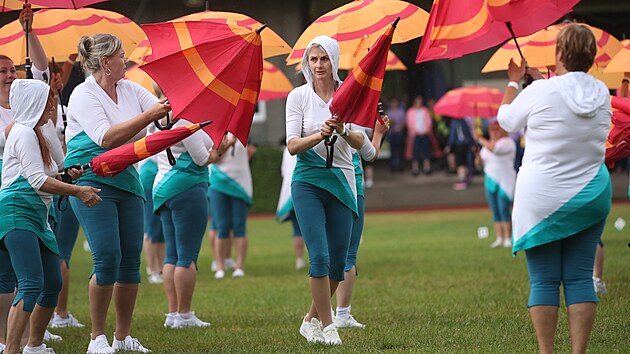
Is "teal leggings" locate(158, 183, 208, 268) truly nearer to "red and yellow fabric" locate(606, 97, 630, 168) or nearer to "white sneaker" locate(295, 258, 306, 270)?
"red and yellow fabric" locate(606, 97, 630, 168)

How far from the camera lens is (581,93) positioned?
5375 mm

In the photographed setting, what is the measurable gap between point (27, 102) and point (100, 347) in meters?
1.79

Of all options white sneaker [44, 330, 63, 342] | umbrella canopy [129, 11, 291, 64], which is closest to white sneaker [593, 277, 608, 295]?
umbrella canopy [129, 11, 291, 64]

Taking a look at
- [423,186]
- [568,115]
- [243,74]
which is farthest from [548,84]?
[423,186]

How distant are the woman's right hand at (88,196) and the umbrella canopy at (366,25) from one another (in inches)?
111

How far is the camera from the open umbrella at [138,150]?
639cm

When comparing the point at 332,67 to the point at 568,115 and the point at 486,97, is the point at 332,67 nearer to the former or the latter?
the point at 568,115

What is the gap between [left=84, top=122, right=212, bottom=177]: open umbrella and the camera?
6.39 m

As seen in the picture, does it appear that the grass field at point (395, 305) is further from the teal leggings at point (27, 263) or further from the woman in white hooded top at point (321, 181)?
the teal leggings at point (27, 263)

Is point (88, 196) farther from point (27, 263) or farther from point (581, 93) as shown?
point (581, 93)

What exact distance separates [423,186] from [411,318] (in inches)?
755

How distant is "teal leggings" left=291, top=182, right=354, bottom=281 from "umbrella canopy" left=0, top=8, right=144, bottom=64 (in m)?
2.69

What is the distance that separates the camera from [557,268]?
555 centimetres

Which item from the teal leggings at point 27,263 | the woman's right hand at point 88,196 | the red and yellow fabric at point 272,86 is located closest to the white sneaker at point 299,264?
the red and yellow fabric at point 272,86
